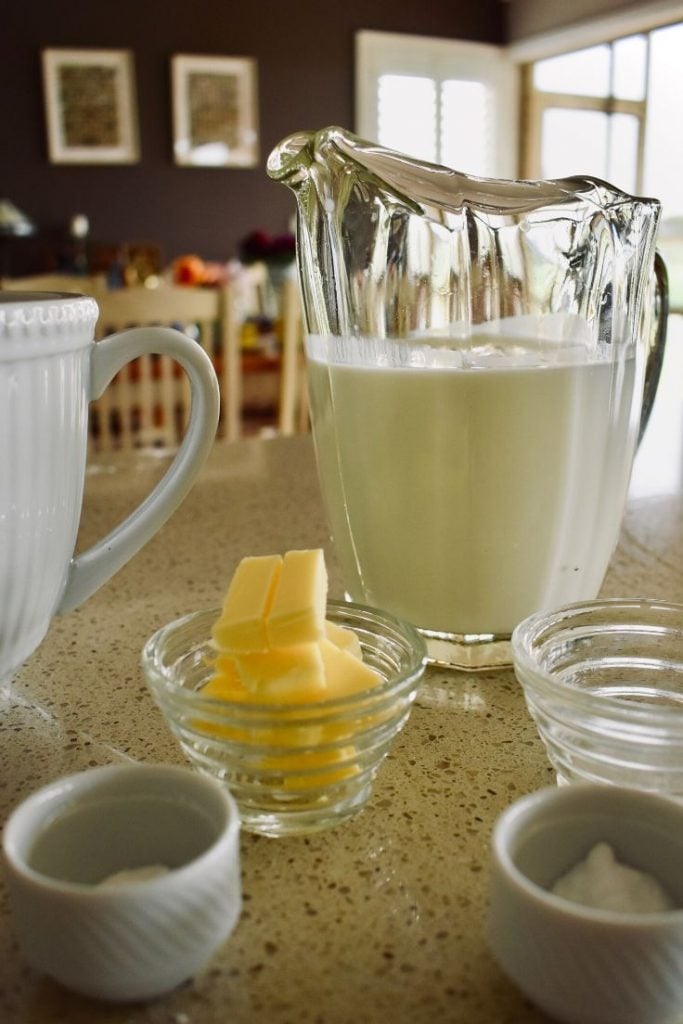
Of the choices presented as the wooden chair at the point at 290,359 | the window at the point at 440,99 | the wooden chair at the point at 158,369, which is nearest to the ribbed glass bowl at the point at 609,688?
the wooden chair at the point at 158,369

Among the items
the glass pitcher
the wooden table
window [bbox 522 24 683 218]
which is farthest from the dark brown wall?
the glass pitcher

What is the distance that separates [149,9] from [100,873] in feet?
15.7

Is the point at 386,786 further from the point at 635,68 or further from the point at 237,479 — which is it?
the point at 635,68

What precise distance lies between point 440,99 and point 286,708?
17.6 feet

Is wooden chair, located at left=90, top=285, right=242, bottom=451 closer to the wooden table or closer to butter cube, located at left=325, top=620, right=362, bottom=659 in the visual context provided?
the wooden table

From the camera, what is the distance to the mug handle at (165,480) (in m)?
0.42

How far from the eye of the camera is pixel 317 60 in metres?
4.73

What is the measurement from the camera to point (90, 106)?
4.28 m

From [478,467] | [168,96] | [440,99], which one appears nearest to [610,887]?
[478,467]

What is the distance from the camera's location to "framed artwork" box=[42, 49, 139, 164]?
4.22 metres

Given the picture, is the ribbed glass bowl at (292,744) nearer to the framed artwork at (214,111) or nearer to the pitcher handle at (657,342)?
the pitcher handle at (657,342)

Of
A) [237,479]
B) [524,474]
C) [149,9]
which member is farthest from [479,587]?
[149,9]

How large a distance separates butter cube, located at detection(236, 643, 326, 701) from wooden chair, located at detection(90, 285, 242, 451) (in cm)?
164

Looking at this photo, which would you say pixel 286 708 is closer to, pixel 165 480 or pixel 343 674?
pixel 343 674
